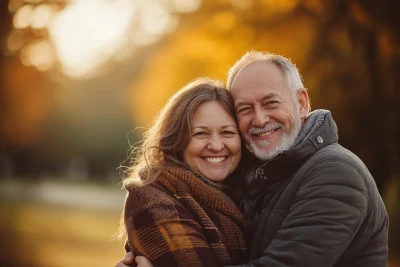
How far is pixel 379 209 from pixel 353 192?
1.03ft

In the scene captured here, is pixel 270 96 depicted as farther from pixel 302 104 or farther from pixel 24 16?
pixel 24 16

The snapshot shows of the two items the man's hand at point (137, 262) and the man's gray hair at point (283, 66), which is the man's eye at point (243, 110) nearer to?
the man's gray hair at point (283, 66)

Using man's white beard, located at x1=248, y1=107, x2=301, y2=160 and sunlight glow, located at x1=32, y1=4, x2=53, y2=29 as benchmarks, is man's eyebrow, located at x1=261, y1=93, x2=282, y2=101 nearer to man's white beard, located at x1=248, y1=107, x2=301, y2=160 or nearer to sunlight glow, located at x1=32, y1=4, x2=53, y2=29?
man's white beard, located at x1=248, y1=107, x2=301, y2=160

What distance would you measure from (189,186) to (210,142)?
0.40 metres

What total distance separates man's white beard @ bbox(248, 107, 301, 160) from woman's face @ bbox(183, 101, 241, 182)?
0.50 feet

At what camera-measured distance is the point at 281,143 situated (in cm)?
386

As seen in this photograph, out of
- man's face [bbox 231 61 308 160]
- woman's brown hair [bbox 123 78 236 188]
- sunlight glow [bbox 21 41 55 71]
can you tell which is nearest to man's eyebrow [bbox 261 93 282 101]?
man's face [bbox 231 61 308 160]

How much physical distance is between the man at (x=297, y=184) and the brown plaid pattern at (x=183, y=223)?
0.50 ft

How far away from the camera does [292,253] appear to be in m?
3.08

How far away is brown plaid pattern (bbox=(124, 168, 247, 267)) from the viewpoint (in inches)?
131

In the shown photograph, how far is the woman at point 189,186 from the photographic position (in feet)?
11.0

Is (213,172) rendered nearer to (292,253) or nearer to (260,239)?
(260,239)

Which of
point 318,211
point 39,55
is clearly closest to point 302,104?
point 318,211

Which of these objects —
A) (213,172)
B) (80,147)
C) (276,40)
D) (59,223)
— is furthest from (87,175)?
(213,172)
